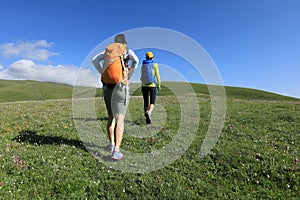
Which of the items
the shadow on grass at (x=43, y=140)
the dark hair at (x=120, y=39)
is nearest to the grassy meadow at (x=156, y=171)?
the shadow on grass at (x=43, y=140)

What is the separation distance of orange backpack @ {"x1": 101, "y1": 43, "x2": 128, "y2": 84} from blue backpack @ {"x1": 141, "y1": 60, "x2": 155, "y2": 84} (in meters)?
4.04

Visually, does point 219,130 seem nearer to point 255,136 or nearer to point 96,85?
point 255,136

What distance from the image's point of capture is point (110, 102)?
304 inches

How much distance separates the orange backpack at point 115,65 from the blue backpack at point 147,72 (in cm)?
404

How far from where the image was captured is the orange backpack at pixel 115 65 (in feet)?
23.9

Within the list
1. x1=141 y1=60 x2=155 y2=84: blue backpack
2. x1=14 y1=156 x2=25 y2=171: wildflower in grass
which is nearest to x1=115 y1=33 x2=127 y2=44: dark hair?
x1=141 y1=60 x2=155 y2=84: blue backpack

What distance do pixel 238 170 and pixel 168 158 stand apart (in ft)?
7.58

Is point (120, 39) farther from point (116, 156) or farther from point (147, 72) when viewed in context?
point (147, 72)

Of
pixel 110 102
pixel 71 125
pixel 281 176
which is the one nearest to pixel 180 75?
pixel 110 102

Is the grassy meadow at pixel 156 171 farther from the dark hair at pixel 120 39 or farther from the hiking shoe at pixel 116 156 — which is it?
the dark hair at pixel 120 39

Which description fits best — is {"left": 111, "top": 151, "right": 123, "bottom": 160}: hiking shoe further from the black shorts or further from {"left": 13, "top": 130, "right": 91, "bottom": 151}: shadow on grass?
the black shorts

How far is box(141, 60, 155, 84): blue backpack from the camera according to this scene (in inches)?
454

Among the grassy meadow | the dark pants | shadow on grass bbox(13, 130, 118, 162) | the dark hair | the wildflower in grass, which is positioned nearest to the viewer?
the grassy meadow

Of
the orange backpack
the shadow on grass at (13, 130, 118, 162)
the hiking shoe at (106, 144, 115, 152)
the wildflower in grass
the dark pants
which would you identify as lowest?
the wildflower in grass
